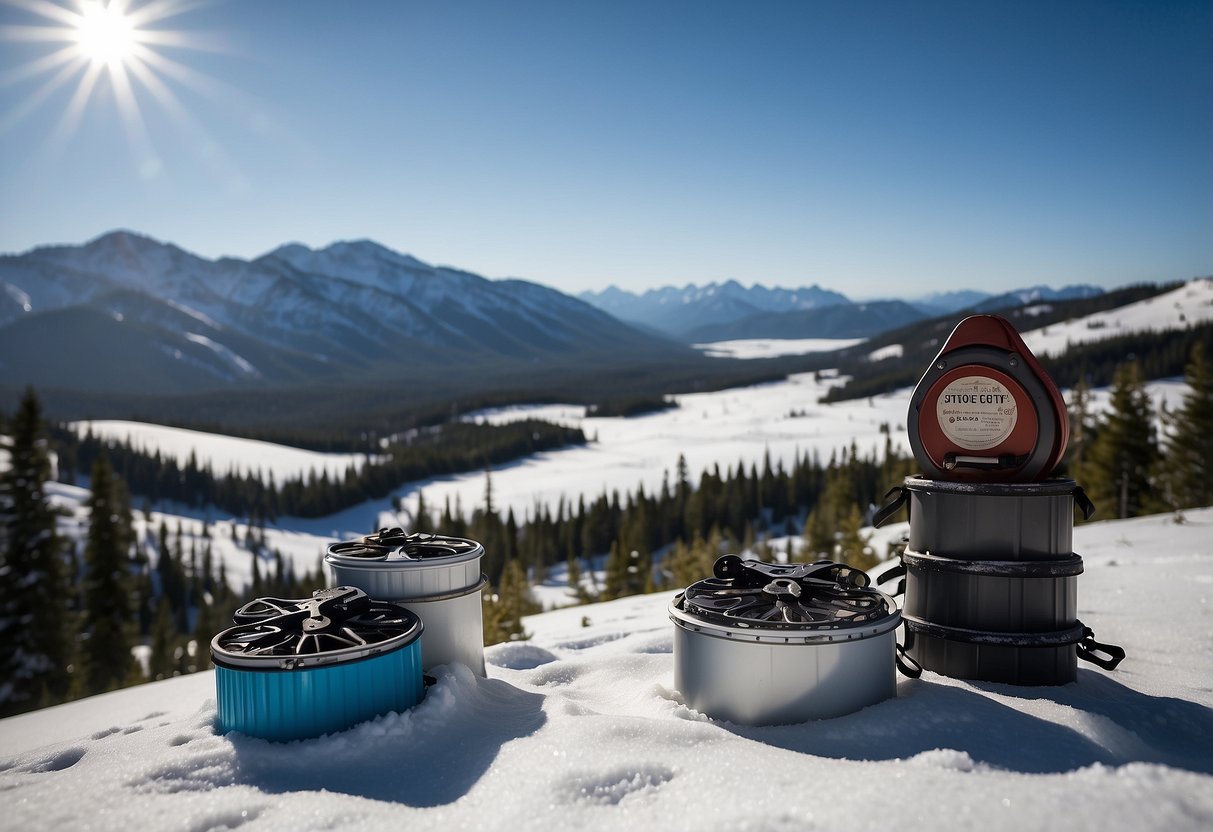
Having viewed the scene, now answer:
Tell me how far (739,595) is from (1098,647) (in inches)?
146

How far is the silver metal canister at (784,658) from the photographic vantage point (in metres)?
6.12

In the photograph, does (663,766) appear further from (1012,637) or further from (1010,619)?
(1010,619)

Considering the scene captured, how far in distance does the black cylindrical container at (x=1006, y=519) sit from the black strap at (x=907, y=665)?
3.64ft

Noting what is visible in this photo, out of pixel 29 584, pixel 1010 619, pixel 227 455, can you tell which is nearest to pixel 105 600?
pixel 29 584

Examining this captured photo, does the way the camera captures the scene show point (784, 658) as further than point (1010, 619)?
No

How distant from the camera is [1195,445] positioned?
38062 mm

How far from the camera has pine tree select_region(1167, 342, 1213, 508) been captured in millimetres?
37562

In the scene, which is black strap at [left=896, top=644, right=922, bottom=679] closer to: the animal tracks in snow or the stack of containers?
the stack of containers

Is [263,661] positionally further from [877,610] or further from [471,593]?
[877,610]

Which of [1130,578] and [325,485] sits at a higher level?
[1130,578]

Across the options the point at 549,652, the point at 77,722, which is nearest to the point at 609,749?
the point at 549,652

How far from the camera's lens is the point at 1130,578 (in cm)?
1170

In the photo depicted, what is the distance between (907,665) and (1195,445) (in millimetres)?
41052

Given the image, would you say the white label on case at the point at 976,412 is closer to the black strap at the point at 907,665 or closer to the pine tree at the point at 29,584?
the black strap at the point at 907,665
